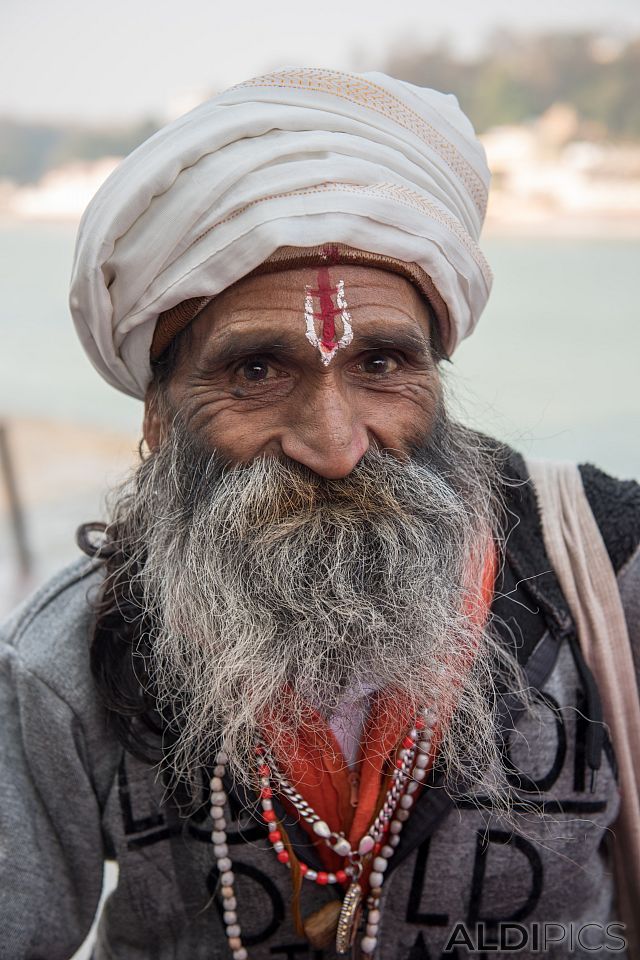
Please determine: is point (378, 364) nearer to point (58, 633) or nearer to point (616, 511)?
point (616, 511)

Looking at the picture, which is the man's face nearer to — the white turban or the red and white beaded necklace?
the white turban

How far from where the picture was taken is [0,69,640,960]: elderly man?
1.42 m

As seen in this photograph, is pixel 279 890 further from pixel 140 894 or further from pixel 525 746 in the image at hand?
pixel 525 746

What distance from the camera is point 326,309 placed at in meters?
1.41

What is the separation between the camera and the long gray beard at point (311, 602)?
143 cm

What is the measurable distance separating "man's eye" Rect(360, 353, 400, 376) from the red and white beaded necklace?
61 cm

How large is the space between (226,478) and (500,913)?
3.14 feet

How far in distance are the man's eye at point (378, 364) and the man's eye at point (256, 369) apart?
0.17 meters

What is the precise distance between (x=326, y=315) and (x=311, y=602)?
487 mm

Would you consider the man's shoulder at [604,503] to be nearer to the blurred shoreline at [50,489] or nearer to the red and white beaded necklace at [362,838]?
the red and white beaded necklace at [362,838]

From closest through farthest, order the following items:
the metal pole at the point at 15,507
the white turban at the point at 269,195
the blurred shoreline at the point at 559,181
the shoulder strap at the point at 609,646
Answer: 1. the white turban at the point at 269,195
2. the shoulder strap at the point at 609,646
3. the blurred shoreline at the point at 559,181
4. the metal pole at the point at 15,507

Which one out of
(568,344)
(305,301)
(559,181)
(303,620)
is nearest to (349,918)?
(303,620)

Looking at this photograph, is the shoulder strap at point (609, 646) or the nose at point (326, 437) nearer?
the nose at point (326, 437)

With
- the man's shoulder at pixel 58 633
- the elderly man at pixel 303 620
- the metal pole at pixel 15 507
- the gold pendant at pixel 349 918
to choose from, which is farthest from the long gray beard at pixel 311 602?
the metal pole at pixel 15 507
